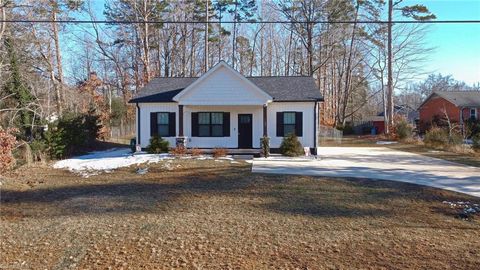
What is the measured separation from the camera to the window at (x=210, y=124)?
67.8ft

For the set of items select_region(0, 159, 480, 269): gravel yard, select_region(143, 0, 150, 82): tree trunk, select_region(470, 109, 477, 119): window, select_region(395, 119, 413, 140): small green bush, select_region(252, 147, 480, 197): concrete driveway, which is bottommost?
select_region(0, 159, 480, 269): gravel yard

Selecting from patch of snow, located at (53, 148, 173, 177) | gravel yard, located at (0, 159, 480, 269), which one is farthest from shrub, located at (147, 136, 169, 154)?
gravel yard, located at (0, 159, 480, 269)

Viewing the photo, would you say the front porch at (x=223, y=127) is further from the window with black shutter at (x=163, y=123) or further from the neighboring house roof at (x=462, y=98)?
the neighboring house roof at (x=462, y=98)

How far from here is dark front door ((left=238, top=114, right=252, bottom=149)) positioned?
20.7 metres

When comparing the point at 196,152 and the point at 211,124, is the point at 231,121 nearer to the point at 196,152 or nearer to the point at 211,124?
the point at 211,124

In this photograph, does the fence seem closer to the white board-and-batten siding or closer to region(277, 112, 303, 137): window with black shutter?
region(277, 112, 303, 137): window with black shutter

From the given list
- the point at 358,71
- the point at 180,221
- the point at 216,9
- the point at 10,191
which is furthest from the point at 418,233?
the point at 358,71

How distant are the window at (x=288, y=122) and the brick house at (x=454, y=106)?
24.3 metres

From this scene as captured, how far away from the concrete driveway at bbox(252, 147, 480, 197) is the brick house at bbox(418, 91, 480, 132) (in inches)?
981

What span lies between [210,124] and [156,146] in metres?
3.08

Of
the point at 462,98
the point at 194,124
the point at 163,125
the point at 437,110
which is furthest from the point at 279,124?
the point at 462,98

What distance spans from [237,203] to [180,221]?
1.95 m

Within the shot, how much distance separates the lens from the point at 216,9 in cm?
4222

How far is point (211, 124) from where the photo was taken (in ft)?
68.0
